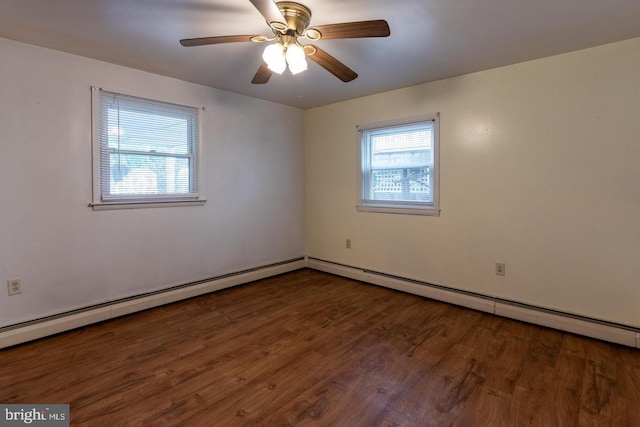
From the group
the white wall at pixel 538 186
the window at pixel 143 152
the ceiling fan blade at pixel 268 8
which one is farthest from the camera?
the window at pixel 143 152

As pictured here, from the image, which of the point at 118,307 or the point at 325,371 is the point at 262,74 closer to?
the point at 325,371

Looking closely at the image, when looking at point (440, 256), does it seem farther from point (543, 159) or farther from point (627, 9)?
point (627, 9)

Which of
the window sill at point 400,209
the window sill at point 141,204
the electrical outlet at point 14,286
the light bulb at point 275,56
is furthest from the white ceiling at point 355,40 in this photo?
the electrical outlet at point 14,286

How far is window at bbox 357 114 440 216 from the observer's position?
11.6 feet

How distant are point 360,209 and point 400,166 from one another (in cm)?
74

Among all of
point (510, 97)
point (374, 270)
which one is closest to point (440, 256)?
point (374, 270)

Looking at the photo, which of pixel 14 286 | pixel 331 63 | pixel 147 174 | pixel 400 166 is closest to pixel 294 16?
pixel 331 63

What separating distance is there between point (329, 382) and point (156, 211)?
7.70ft

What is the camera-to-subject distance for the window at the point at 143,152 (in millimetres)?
2895

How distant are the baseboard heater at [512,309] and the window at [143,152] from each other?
2.31 meters

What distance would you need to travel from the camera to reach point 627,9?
1995 mm

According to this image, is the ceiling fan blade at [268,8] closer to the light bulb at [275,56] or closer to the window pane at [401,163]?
the light bulb at [275,56]

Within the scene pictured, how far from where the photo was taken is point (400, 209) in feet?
12.3

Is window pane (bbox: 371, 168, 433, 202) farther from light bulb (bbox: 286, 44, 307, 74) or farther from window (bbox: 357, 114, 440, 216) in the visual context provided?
light bulb (bbox: 286, 44, 307, 74)
